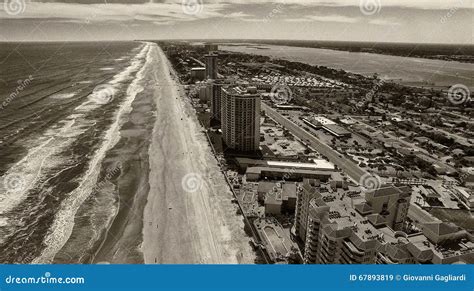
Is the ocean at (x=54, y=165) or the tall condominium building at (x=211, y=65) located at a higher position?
the tall condominium building at (x=211, y=65)
